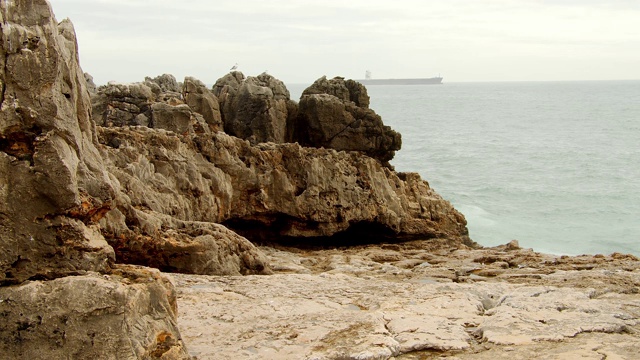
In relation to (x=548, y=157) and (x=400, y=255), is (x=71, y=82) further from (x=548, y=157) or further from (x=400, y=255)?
(x=548, y=157)

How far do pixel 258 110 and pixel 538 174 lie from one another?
129ft

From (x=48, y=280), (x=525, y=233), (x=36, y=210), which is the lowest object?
(x=525, y=233)

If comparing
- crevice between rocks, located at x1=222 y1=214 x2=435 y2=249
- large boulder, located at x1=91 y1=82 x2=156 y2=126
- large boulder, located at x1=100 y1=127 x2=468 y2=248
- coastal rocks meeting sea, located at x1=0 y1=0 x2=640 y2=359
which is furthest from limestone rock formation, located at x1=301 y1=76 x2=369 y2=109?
large boulder, located at x1=91 y1=82 x2=156 y2=126

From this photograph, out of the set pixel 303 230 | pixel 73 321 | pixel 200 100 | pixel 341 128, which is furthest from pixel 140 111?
pixel 73 321

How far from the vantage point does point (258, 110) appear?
18344 mm

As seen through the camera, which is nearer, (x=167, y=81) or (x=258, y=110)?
(x=258, y=110)

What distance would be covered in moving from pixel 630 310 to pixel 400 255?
7085 millimetres

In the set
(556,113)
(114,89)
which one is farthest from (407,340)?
(556,113)

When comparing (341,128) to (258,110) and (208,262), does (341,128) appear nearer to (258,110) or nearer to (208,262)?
(258,110)

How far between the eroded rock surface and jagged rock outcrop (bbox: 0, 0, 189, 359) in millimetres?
1105

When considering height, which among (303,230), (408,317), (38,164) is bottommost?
(303,230)

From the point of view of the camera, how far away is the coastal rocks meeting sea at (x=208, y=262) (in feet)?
19.2

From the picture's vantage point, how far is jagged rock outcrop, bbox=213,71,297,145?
18250 millimetres

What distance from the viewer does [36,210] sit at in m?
5.98
